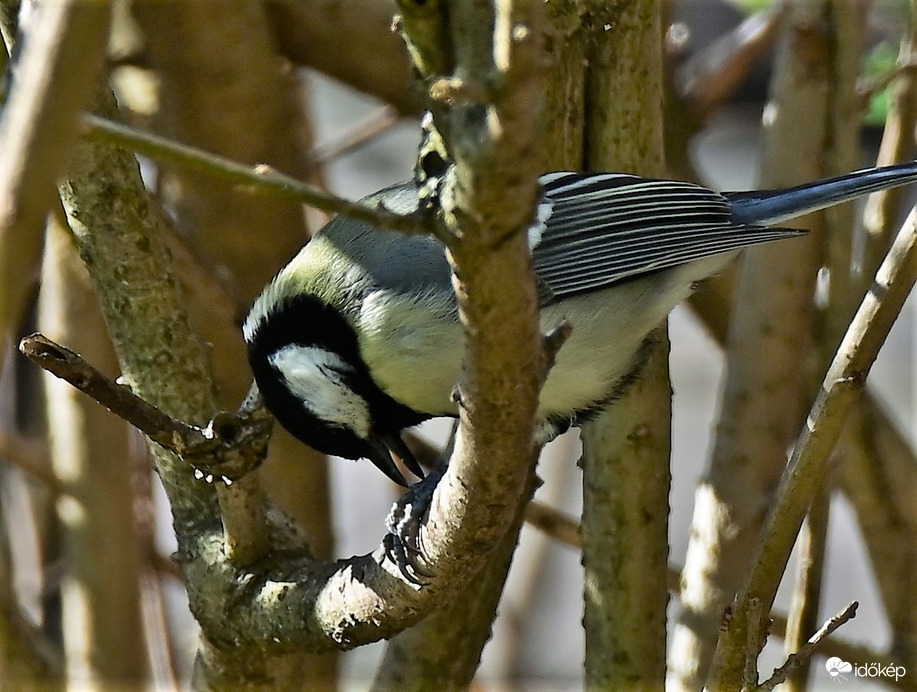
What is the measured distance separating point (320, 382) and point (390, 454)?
18 cm

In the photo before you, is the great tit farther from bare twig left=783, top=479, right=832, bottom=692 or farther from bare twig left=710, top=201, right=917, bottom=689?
bare twig left=710, top=201, right=917, bottom=689

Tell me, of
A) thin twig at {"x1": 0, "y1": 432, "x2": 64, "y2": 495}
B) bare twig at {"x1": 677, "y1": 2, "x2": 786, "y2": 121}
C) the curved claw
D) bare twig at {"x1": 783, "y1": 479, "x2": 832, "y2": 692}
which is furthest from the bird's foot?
bare twig at {"x1": 677, "y1": 2, "x2": 786, "y2": 121}

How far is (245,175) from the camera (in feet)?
1.87

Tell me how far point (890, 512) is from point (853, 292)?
1.19 ft

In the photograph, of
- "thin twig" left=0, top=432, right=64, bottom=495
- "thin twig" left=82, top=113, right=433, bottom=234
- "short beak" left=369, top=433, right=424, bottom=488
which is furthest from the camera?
"thin twig" left=0, top=432, right=64, bottom=495

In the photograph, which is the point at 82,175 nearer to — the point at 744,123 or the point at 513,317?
the point at 513,317

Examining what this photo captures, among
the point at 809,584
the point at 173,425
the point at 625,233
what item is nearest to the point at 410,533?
the point at 173,425

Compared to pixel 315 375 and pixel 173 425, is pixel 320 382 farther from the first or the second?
pixel 173 425

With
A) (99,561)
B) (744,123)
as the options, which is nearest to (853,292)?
(99,561)

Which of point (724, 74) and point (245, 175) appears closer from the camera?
point (245, 175)

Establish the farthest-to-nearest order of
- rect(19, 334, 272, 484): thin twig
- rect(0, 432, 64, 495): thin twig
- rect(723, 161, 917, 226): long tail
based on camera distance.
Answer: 1. rect(0, 432, 64, 495): thin twig
2. rect(723, 161, 917, 226): long tail
3. rect(19, 334, 272, 484): thin twig

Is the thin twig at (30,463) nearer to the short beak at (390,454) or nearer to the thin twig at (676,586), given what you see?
the short beak at (390,454)

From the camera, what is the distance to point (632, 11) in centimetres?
130

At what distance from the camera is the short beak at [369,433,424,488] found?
153 cm
